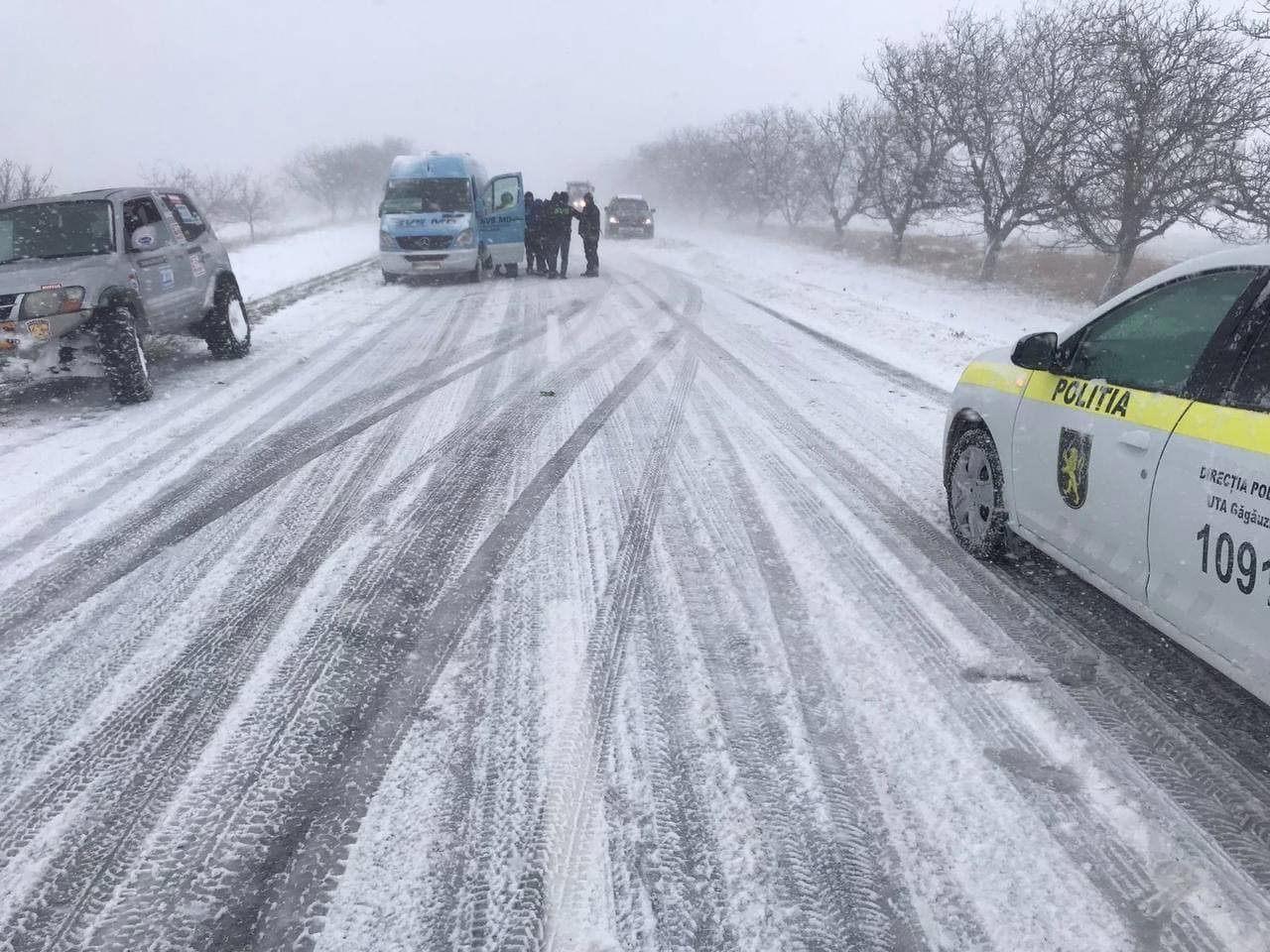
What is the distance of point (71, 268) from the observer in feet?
22.1

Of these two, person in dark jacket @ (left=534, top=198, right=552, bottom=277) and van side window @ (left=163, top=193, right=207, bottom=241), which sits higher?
person in dark jacket @ (left=534, top=198, right=552, bottom=277)

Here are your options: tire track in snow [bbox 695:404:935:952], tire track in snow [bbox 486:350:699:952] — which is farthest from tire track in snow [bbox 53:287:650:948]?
tire track in snow [bbox 695:404:935:952]

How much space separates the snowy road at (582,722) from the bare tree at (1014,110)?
67.0 feet

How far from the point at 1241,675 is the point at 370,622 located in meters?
3.21

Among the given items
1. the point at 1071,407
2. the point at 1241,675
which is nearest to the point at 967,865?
the point at 1241,675

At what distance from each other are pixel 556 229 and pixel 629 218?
15927 millimetres

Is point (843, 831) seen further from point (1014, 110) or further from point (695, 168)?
point (695, 168)

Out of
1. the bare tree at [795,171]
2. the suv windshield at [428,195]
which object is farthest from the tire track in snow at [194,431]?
the bare tree at [795,171]

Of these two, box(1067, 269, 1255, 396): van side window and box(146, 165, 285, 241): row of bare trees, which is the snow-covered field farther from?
box(146, 165, 285, 241): row of bare trees

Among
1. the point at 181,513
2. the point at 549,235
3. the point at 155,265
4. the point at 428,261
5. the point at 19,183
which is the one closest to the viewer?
the point at 181,513

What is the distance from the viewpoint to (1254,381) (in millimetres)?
2469

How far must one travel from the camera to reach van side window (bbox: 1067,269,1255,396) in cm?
276

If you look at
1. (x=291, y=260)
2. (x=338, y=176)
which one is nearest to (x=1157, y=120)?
(x=291, y=260)

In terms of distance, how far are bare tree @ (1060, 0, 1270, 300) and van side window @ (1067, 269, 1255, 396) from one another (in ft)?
58.0
